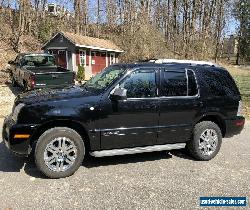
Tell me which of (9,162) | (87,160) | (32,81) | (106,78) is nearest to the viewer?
(9,162)

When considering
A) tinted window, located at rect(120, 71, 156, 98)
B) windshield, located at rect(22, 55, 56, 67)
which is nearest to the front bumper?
tinted window, located at rect(120, 71, 156, 98)

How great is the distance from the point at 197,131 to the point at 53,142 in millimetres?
2725

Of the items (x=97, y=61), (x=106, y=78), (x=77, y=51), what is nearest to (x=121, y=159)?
(x=106, y=78)

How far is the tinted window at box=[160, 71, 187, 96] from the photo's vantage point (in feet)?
19.3

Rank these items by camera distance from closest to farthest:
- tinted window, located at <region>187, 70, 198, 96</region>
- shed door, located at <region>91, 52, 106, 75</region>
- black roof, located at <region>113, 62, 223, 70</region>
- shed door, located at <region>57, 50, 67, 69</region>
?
black roof, located at <region>113, 62, 223, 70</region> < tinted window, located at <region>187, 70, 198, 96</region> < shed door, located at <region>57, 50, 67, 69</region> < shed door, located at <region>91, 52, 106, 75</region>

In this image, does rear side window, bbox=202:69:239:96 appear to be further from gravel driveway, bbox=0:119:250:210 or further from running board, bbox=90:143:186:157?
gravel driveway, bbox=0:119:250:210

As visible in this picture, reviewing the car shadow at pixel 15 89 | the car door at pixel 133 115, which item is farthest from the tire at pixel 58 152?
the car shadow at pixel 15 89

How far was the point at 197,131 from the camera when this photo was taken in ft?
20.3

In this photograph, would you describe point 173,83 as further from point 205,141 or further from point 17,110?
point 17,110

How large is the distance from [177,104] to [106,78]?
1388mm

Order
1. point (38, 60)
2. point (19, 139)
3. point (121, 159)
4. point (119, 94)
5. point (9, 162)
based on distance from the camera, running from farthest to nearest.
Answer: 1. point (38, 60)
2. point (121, 159)
3. point (9, 162)
4. point (119, 94)
5. point (19, 139)

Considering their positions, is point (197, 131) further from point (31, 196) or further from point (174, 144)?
point (31, 196)

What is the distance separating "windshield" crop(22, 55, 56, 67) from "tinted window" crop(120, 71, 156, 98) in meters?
10.8

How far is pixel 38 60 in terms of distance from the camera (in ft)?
51.6
